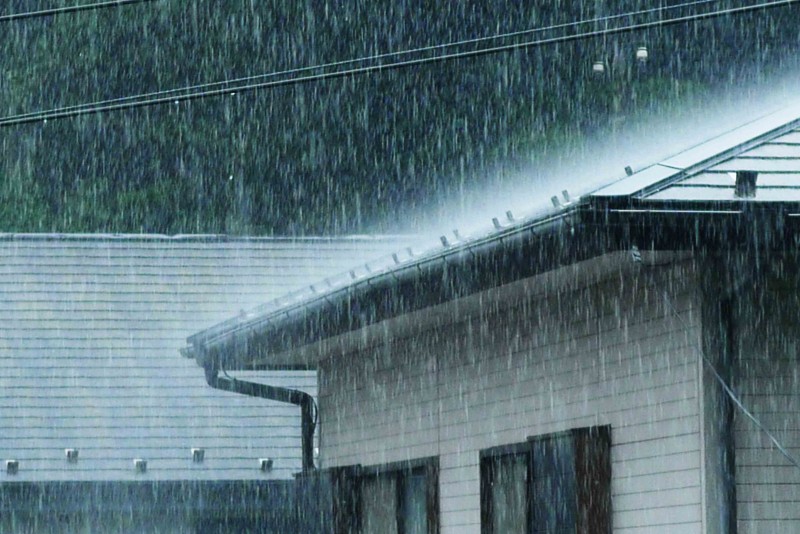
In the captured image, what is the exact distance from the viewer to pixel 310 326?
35.1ft

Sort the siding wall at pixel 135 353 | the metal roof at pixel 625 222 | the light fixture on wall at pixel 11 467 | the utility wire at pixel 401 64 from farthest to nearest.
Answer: the siding wall at pixel 135 353, the light fixture on wall at pixel 11 467, the utility wire at pixel 401 64, the metal roof at pixel 625 222

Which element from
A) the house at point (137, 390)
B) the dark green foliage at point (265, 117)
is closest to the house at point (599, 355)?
the house at point (137, 390)

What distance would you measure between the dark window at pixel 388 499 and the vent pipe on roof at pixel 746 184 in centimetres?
399

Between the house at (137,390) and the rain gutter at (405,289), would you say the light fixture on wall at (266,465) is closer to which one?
the house at (137,390)

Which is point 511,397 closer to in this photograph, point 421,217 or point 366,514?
point 366,514

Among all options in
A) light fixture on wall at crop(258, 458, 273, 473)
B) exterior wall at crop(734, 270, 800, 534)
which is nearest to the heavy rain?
exterior wall at crop(734, 270, 800, 534)

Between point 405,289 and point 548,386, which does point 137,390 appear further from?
point 548,386

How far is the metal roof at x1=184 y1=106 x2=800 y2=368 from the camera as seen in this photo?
6926 millimetres

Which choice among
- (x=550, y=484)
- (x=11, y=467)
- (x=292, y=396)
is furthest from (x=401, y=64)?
(x=11, y=467)

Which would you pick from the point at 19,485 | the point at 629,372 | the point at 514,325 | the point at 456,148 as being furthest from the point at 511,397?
the point at 456,148

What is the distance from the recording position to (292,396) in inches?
534

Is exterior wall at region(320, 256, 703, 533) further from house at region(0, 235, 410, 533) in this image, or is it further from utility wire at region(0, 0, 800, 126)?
house at region(0, 235, 410, 533)

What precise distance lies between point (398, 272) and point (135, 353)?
11085 millimetres

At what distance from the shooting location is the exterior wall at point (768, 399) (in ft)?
24.1
